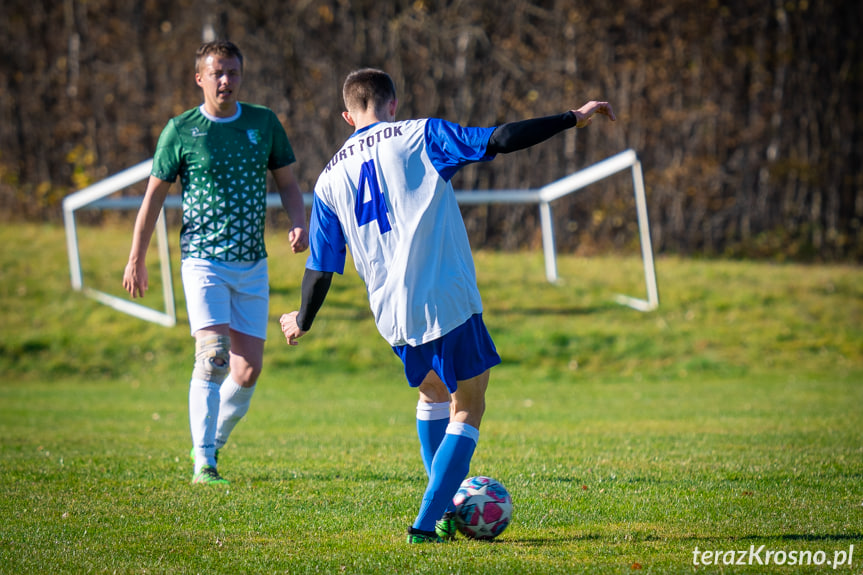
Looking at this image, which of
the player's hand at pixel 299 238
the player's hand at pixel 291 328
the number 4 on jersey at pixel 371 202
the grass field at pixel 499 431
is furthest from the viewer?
the player's hand at pixel 299 238

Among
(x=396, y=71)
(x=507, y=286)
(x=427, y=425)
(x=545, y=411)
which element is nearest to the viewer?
(x=427, y=425)

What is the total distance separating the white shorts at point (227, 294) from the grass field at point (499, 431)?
38.0 inches

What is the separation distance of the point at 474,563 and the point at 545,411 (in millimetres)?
6799

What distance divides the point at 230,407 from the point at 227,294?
0.72 m

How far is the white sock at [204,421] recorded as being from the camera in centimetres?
537

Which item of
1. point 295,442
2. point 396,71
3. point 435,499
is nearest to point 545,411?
point 295,442

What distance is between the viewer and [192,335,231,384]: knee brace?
5.38 m

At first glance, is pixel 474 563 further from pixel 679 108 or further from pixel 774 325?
pixel 679 108

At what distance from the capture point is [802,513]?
4.49 m

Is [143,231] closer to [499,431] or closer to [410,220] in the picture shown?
[410,220]

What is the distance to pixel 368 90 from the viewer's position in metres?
4.08

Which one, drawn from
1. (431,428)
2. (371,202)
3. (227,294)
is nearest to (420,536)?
(431,428)

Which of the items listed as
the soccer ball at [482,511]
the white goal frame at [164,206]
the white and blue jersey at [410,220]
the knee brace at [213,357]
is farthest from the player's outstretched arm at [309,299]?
the white goal frame at [164,206]

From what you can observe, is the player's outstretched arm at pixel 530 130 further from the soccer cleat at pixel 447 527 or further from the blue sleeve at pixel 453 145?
the soccer cleat at pixel 447 527
